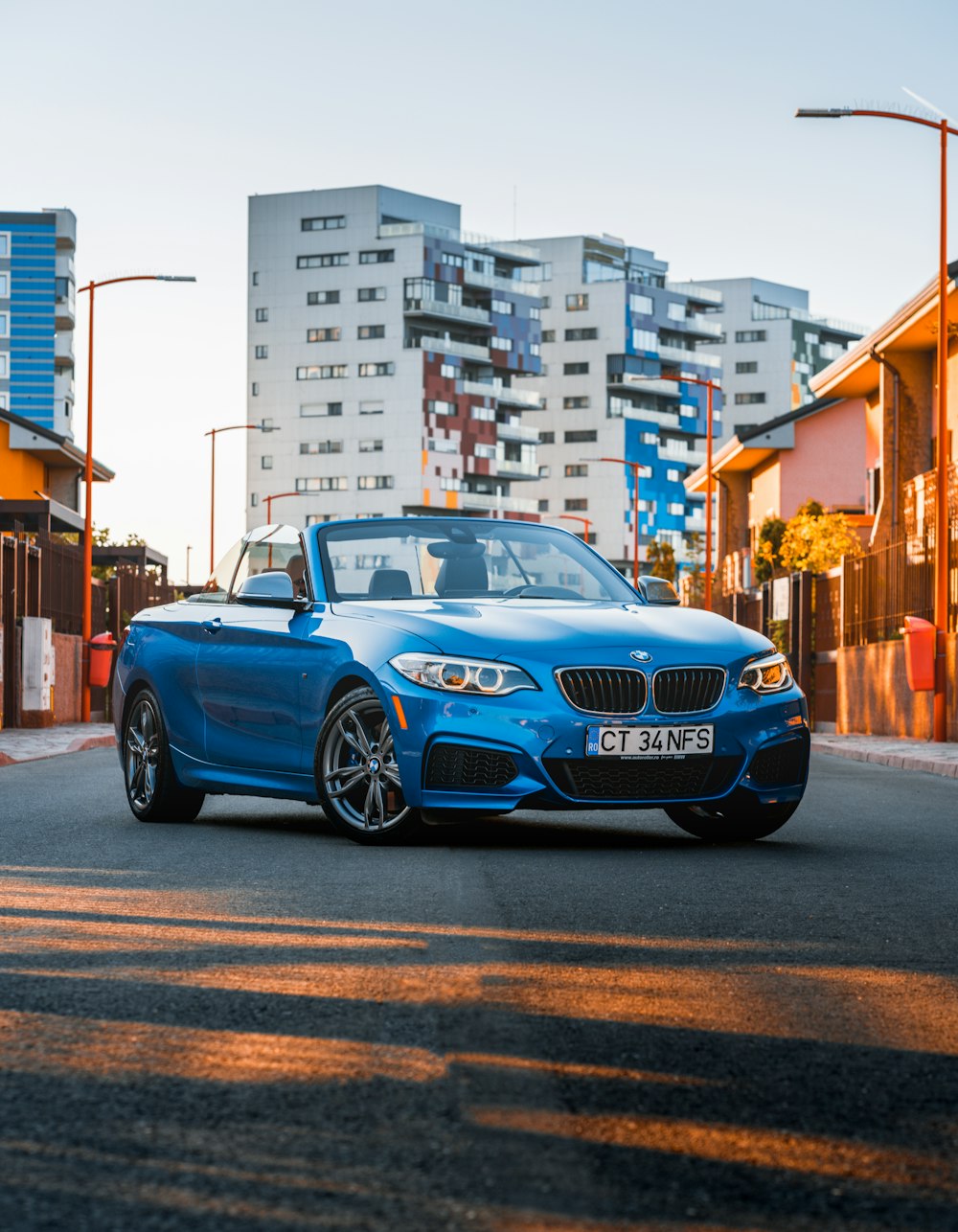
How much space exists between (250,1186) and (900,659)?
1103 inches

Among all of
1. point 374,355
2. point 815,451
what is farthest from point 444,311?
point 815,451

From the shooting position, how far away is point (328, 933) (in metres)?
5.98

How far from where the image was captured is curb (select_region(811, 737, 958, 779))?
64.5 ft

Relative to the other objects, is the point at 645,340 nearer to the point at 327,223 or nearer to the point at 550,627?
the point at 327,223

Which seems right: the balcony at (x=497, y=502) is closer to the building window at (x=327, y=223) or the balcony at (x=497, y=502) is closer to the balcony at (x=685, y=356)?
the balcony at (x=685, y=356)

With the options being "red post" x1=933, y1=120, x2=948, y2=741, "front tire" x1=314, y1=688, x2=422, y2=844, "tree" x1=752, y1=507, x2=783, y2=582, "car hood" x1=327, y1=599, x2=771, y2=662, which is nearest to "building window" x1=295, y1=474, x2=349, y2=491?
"tree" x1=752, y1=507, x2=783, y2=582

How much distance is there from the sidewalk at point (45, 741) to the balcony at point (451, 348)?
103 m

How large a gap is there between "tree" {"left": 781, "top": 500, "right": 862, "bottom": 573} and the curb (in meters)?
22.6

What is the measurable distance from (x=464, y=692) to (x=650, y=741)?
0.85 m

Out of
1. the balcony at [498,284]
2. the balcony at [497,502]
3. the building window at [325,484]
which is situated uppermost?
the balcony at [498,284]

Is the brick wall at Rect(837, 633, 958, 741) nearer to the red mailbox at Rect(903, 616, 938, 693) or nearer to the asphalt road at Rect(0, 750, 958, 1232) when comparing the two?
the red mailbox at Rect(903, 616, 938, 693)

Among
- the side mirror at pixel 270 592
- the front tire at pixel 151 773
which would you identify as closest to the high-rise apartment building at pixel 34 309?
the front tire at pixel 151 773

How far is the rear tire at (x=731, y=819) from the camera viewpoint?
9.41m

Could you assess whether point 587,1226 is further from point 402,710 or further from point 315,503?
point 315,503
